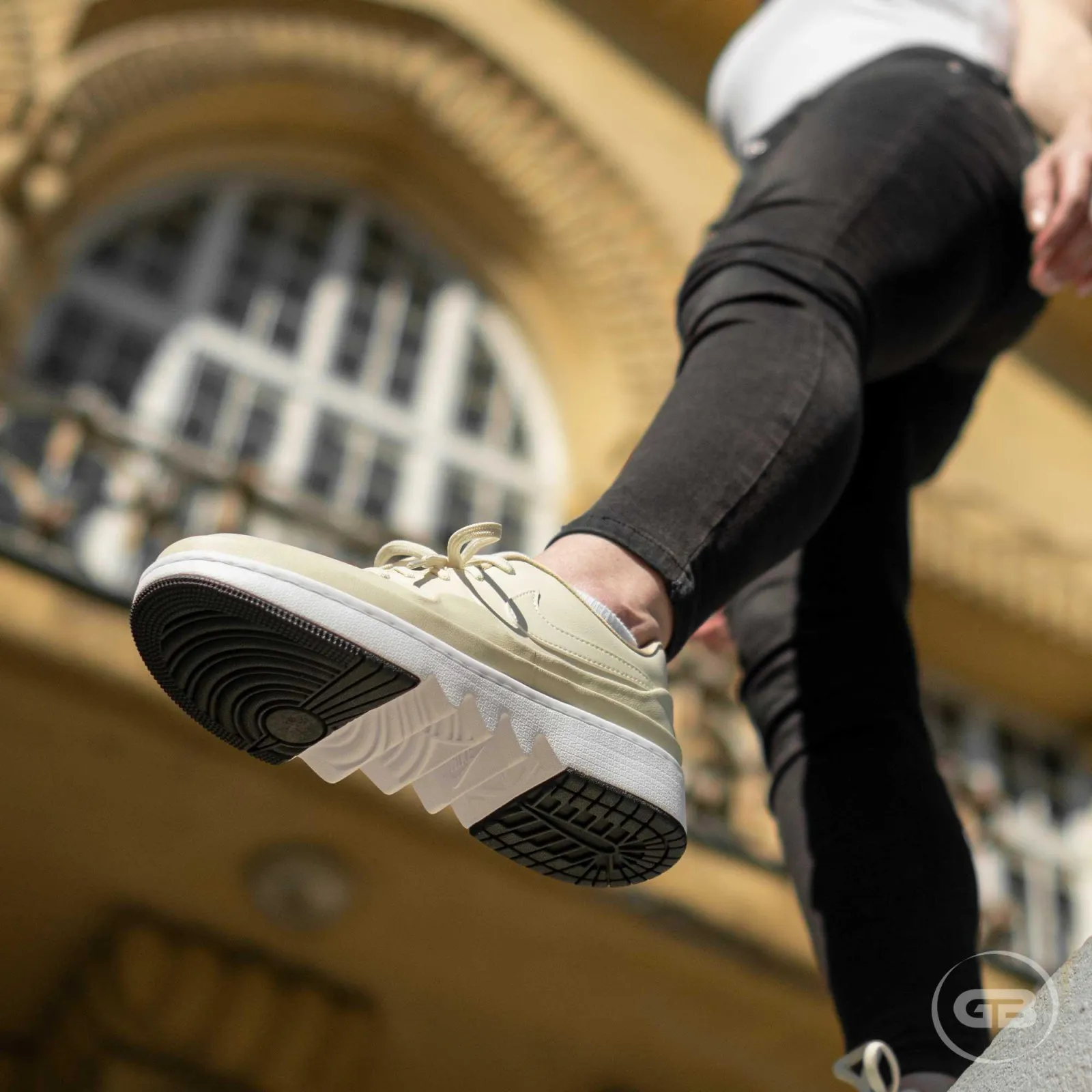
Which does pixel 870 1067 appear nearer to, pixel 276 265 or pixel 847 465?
pixel 847 465

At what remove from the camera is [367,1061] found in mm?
5289

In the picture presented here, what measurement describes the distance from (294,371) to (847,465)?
575 cm

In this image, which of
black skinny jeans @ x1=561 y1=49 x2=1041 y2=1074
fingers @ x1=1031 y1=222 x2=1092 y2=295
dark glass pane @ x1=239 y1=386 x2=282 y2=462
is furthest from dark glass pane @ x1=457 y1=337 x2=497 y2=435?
fingers @ x1=1031 y1=222 x2=1092 y2=295

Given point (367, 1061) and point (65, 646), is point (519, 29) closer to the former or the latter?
point (65, 646)

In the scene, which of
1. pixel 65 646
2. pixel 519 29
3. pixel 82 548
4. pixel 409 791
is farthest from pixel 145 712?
pixel 519 29

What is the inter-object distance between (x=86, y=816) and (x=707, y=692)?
220 centimetres

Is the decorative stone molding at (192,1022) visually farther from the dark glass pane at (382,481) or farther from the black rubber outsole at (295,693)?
the black rubber outsole at (295,693)

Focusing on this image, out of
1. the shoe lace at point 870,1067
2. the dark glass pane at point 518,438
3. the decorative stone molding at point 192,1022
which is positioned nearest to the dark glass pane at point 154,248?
the dark glass pane at point 518,438

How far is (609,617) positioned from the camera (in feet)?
4.83

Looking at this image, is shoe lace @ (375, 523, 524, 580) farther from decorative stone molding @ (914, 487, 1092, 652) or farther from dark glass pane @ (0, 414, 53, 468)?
decorative stone molding @ (914, 487, 1092, 652)

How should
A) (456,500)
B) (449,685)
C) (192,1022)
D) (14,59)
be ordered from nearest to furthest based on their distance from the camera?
1. (449,685)
2. (192,1022)
3. (14,59)
4. (456,500)

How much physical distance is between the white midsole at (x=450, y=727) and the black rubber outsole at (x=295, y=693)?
0.01m

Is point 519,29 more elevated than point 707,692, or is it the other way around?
point 519,29

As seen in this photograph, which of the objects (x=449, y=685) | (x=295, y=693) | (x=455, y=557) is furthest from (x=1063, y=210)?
(x=295, y=693)
